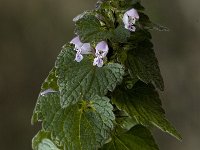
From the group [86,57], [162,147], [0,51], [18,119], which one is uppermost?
[86,57]

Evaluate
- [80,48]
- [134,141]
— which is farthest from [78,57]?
[134,141]

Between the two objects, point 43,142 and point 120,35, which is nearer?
point 120,35

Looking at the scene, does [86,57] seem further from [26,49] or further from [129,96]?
[26,49]

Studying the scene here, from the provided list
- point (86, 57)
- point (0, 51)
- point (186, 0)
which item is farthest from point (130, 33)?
point (186, 0)

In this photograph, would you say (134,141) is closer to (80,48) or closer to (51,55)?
(80,48)

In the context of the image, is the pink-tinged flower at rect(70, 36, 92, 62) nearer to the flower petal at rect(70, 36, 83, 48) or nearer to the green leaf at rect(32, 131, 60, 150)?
the flower petal at rect(70, 36, 83, 48)

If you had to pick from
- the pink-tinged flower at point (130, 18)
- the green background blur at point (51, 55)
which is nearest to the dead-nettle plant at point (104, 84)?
the pink-tinged flower at point (130, 18)
